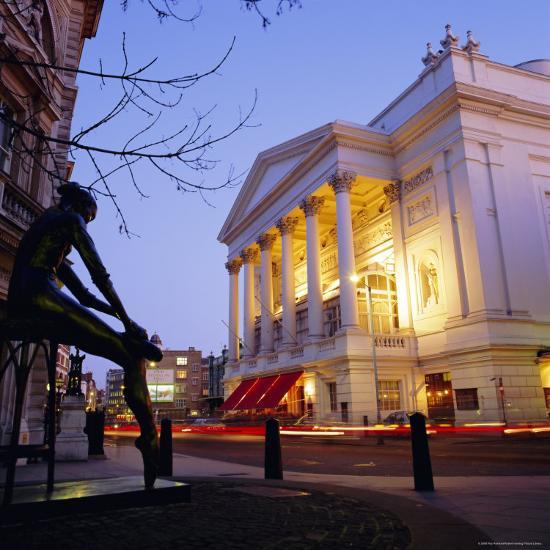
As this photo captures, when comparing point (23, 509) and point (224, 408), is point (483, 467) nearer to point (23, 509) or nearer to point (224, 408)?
point (23, 509)

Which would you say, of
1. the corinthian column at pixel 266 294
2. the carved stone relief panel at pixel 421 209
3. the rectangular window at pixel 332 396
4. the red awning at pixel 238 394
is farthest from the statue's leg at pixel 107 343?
the corinthian column at pixel 266 294

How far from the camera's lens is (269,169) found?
43562 mm

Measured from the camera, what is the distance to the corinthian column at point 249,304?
1736 inches

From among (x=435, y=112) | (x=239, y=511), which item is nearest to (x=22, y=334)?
(x=239, y=511)

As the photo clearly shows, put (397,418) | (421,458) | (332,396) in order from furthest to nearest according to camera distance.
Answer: (332,396) < (397,418) < (421,458)

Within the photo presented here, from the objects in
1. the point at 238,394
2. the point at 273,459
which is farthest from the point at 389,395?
the point at 273,459

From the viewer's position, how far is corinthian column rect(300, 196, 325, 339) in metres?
33.1

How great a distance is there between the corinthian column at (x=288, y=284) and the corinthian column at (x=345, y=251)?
22.6 ft

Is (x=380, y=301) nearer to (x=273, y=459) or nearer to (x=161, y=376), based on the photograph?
(x=273, y=459)

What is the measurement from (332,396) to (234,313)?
746 inches

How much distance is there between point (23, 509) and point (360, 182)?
31.5 metres

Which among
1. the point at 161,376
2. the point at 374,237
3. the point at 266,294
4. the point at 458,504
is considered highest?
the point at 374,237

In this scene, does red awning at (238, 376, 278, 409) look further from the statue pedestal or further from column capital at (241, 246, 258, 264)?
the statue pedestal

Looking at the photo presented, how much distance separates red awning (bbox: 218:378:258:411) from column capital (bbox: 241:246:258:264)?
11184 millimetres
